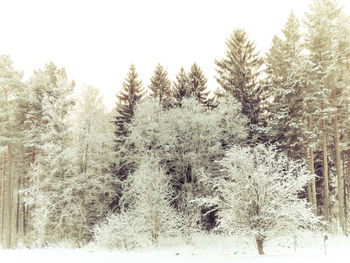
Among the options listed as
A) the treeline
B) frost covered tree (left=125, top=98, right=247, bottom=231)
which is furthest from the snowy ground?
frost covered tree (left=125, top=98, right=247, bottom=231)

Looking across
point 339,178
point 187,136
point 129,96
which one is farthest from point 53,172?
point 339,178

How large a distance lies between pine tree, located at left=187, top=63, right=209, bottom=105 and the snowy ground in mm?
13826

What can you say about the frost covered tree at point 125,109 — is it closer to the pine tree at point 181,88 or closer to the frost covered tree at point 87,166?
the frost covered tree at point 87,166

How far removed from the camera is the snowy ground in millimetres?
11859

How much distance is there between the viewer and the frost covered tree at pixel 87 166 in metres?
20.6

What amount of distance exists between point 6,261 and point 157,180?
9357mm

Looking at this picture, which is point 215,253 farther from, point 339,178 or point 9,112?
point 9,112

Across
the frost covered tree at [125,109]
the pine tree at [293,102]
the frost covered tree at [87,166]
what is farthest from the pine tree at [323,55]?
the frost covered tree at [87,166]

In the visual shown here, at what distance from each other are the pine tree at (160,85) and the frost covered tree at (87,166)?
8.47 metres

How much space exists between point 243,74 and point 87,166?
15.8 metres

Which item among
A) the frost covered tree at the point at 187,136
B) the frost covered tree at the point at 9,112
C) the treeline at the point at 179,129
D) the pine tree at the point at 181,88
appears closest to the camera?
the treeline at the point at 179,129

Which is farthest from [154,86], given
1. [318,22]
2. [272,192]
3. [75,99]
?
[272,192]

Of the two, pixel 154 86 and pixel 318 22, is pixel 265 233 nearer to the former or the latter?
pixel 318 22

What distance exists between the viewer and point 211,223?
83.3 feet
